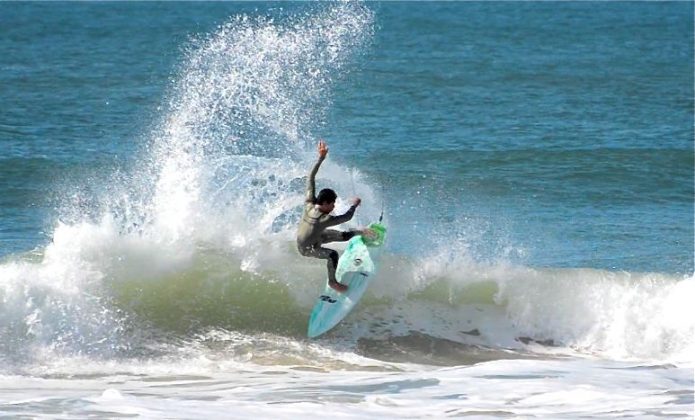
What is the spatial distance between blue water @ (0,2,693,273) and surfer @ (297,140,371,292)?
3.65 metres

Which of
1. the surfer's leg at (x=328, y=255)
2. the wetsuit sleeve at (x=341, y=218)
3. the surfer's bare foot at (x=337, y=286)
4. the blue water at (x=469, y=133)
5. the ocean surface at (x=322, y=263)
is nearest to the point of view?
the ocean surface at (x=322, y=263)

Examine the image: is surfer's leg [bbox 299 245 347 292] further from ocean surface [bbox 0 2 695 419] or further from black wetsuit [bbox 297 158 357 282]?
ocean surface [bbox 0 2 695 419]

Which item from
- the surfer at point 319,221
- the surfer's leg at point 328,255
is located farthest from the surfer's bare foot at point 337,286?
the surfer at point 319,221

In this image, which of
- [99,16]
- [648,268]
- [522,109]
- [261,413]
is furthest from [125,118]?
[99,16]

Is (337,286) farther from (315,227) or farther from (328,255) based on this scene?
(315,227)

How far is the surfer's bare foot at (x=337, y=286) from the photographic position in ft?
43.1

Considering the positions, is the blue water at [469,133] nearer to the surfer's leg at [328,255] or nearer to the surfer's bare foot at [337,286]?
the surfer's bare foot at [337,286]

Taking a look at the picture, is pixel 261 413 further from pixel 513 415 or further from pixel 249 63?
pixel 249 63

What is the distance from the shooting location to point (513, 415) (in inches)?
428

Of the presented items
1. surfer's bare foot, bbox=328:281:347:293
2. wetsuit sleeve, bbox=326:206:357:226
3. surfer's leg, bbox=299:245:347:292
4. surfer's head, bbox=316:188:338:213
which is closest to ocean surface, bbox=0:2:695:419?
surfer's bare foot, bbox=328:281:347:293

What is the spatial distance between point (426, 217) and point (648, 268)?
3.11m

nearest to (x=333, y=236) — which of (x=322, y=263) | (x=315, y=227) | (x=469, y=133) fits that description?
(x=315, y=227)

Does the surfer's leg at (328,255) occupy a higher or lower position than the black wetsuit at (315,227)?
lower

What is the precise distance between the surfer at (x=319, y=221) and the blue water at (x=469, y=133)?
12.0ft
